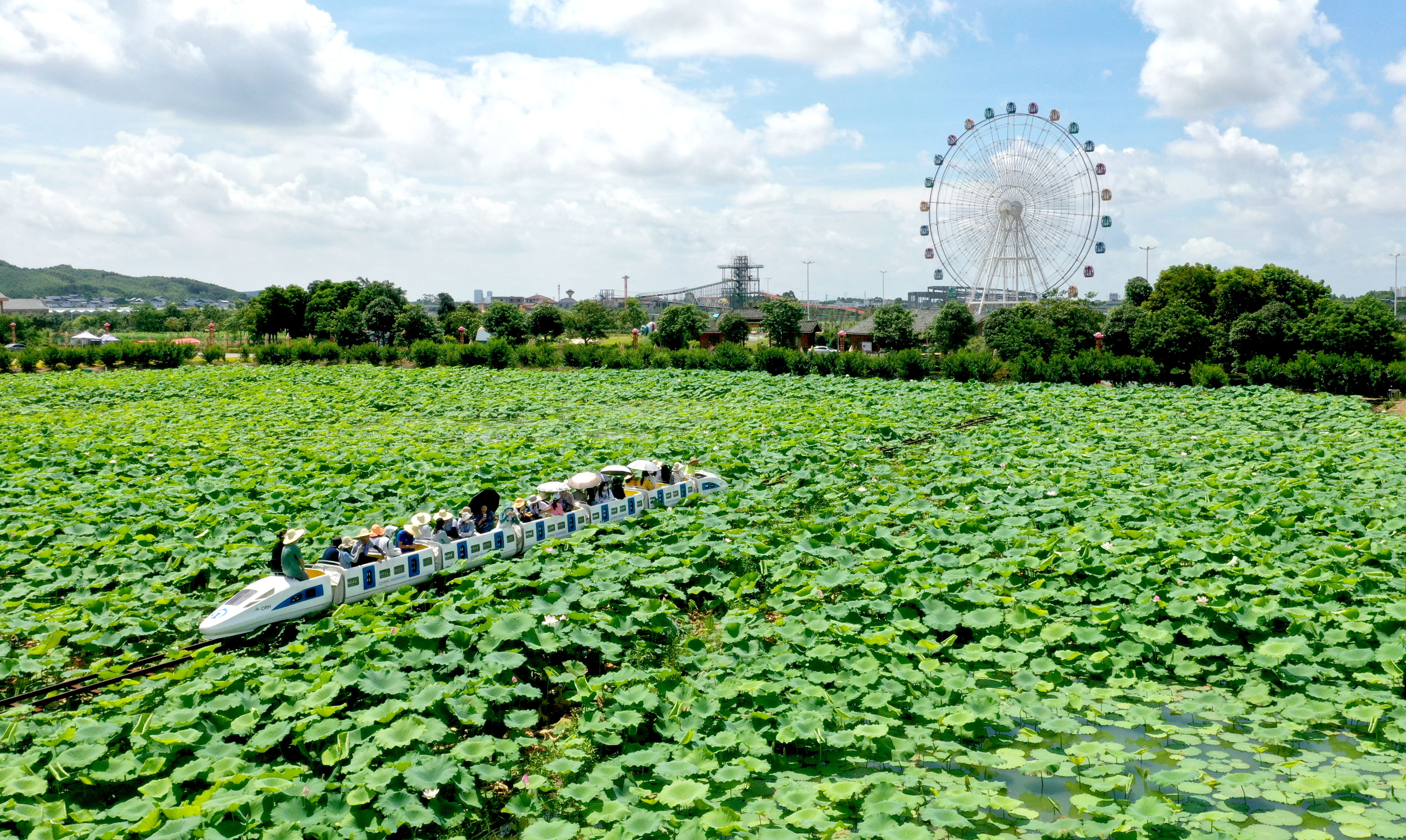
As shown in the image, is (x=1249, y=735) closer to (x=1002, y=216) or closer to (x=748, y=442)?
(x=748, y=442)

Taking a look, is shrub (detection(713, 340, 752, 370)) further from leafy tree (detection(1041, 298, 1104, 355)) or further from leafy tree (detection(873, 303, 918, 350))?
leafy tree (detection(873, 303, 918, 350))

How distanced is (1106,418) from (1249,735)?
14.6m

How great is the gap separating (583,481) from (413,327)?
4368cm

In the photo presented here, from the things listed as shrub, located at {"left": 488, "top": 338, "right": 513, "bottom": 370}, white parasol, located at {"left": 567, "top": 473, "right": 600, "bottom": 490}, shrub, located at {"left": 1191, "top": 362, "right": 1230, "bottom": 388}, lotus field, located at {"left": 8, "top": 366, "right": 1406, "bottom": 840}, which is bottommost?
lotus field, located at {"left": 8, "top": 366, "right": 1406, "bottom": 840}

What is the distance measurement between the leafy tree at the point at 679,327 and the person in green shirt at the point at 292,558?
46615 millimetres

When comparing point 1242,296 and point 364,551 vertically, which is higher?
point 1242,296

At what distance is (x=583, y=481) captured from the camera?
34.4ft

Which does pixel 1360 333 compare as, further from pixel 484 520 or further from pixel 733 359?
pixel 484 520

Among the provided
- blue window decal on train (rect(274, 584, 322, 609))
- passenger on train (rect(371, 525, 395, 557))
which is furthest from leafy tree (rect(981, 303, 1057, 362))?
blue window decal on train (rect(274, 584, 322, 609))

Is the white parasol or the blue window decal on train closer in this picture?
the blue window decal on train

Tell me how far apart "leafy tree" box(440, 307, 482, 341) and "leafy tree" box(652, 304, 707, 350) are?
44.8ft

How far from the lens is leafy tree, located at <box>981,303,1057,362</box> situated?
3531 centimetres

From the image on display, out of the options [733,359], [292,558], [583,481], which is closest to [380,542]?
[292,558]

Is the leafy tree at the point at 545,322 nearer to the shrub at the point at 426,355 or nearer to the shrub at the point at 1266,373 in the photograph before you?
the shrub at the point at 426,355
